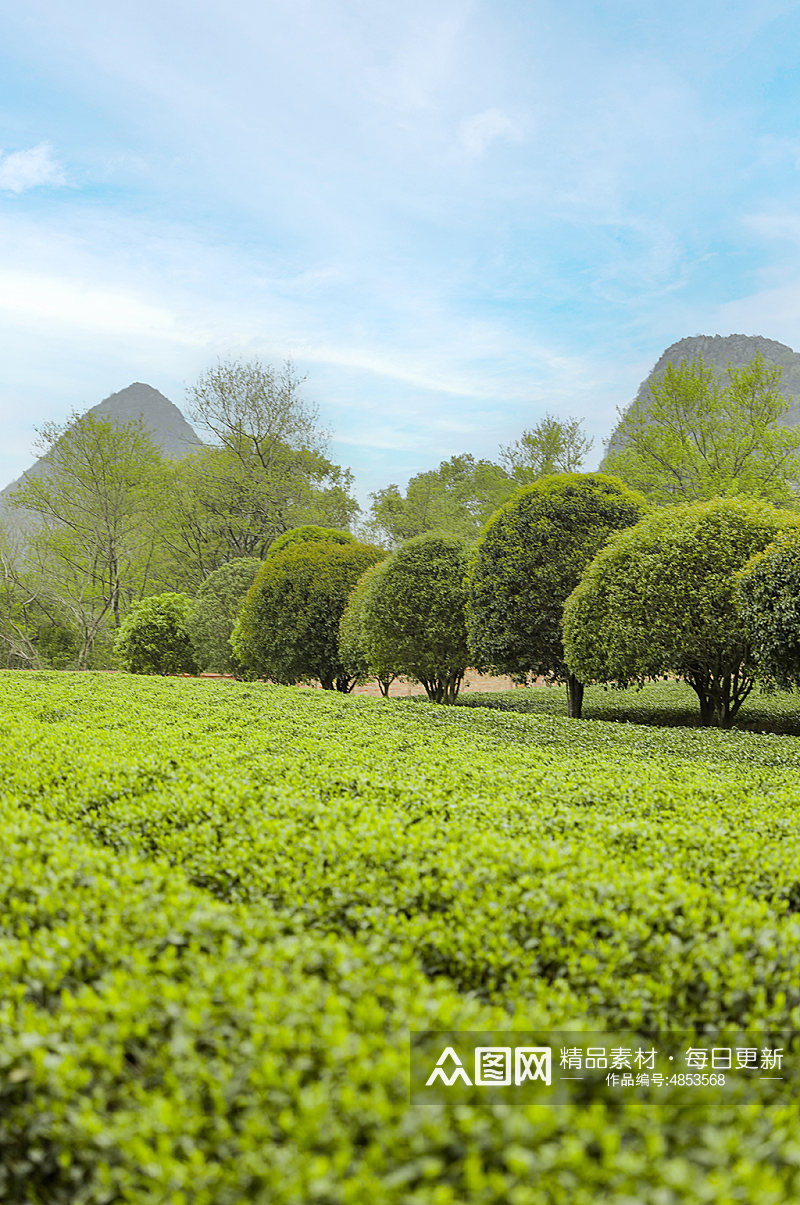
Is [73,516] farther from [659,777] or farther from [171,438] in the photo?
[171,438]

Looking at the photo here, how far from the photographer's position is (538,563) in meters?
11.1

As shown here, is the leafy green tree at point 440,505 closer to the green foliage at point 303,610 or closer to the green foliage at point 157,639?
the green foliage at point 157,639

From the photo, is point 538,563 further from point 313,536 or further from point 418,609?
point 313,536

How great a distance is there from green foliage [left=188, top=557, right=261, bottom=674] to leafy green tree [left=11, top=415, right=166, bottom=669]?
25.8 feet

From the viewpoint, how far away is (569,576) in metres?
11.0

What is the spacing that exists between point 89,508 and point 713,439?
24541 mm

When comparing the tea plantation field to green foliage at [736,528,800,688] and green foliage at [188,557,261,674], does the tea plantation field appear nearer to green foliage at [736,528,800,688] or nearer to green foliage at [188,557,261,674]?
green foliage at [736,528,800,688]

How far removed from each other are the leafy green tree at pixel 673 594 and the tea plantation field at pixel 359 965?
4.67 meters

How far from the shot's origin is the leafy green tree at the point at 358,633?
41.8ft

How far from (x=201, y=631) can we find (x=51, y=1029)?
1875 centimetres

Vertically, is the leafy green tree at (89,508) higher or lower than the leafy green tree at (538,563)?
higher

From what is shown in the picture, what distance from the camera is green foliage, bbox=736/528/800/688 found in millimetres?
7625

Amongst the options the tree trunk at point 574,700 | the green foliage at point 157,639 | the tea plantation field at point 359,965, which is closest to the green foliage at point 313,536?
the green foliage at point 157,639

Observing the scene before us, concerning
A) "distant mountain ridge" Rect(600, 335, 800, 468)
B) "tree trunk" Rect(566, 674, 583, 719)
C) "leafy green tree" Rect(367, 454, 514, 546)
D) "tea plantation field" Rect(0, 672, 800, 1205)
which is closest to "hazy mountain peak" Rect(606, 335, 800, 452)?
"distant mountain ridge" Rect(600, 335, 800, 468)
